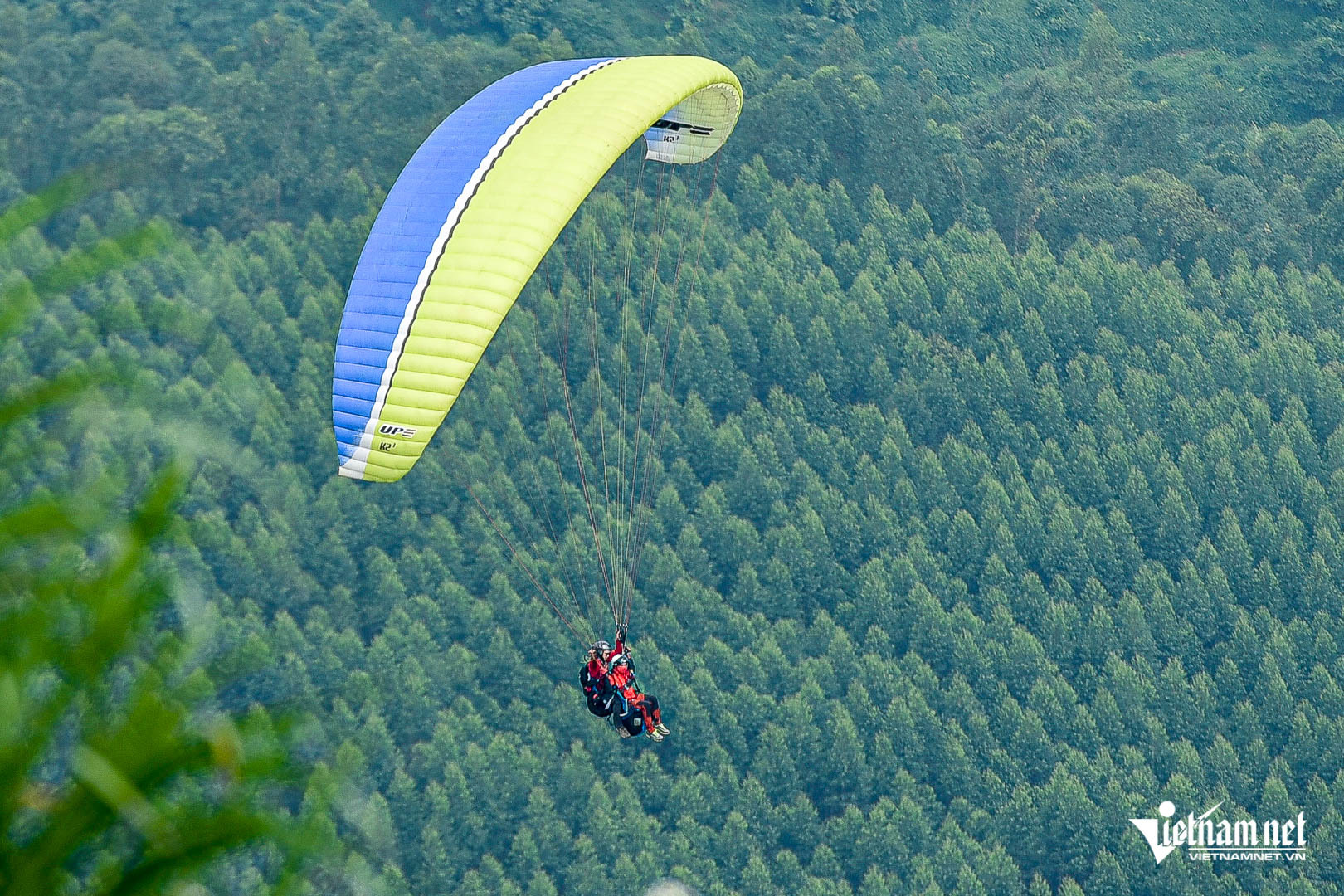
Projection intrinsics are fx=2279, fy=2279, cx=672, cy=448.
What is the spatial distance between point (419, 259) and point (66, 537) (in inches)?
730

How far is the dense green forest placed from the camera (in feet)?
180

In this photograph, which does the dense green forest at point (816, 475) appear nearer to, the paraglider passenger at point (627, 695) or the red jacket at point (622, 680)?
the paraglider passenger at point (627, 695)

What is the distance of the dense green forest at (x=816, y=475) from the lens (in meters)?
54.9

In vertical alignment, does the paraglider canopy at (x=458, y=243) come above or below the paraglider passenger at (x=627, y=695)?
above

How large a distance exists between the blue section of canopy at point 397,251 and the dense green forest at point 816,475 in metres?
24.7

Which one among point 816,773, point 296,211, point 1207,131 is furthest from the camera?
point 1207,131

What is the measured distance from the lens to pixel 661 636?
5744 cm

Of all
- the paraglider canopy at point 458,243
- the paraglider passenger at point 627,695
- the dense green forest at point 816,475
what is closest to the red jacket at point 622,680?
the paraglider passenger at point 627,695

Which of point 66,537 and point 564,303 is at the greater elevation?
point 66,537

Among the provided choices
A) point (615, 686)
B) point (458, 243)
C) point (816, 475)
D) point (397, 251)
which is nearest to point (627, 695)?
point (615, 686)

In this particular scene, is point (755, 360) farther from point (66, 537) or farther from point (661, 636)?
point (66, 537)

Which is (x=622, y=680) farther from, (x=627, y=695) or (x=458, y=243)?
(x=458, y=243)

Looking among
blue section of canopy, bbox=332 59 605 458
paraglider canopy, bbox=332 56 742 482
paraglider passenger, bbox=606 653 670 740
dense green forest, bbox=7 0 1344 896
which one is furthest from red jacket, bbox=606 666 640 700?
dense green forest, bbox=7 0 1344 896

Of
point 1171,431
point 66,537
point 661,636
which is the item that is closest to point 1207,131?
point 1171,431
